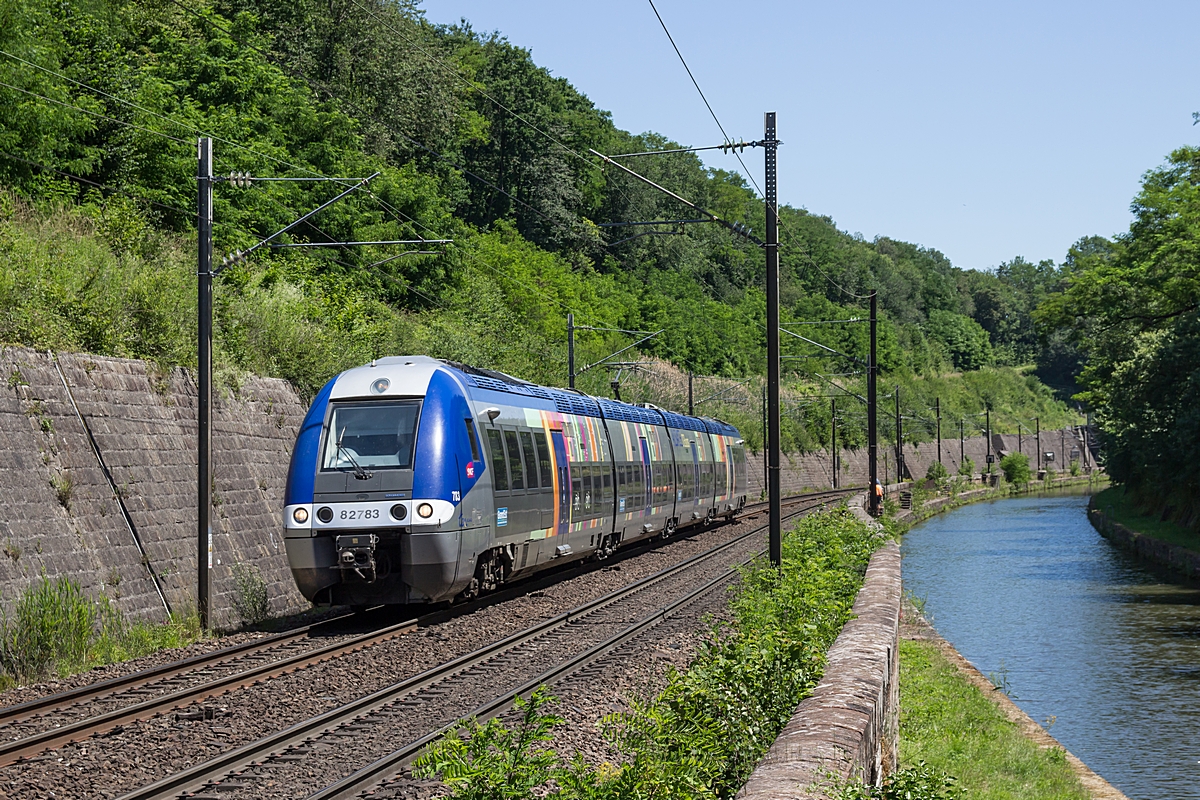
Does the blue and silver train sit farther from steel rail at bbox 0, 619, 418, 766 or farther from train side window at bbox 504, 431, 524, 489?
steel rail at bbox 0, 619, 418, 766

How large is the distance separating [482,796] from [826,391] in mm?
92032

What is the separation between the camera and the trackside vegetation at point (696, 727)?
5.54 meters

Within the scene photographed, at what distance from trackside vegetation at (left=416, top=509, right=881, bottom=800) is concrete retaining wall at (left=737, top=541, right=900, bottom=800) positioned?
39 cm

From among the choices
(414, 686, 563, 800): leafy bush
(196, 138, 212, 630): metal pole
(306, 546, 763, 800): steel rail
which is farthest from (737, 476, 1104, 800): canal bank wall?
(196, 138, 212, 630): metal pole

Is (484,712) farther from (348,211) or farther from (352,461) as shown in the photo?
(348,211)

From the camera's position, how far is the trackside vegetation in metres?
5.54

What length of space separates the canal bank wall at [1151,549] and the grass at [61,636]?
1291 inches

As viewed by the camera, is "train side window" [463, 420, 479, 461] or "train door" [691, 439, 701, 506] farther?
"train door" [691, 439, 701, 506]

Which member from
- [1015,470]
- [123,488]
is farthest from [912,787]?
[1015,470]

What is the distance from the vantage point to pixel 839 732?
6.08 metres

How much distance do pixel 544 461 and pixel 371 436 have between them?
15.3 feet

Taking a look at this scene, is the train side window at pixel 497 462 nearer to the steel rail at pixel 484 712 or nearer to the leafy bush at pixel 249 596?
the steel rail at pixel 484 712

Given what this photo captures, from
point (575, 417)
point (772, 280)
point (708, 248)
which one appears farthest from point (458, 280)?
point (708, 248)

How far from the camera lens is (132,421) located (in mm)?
18250
